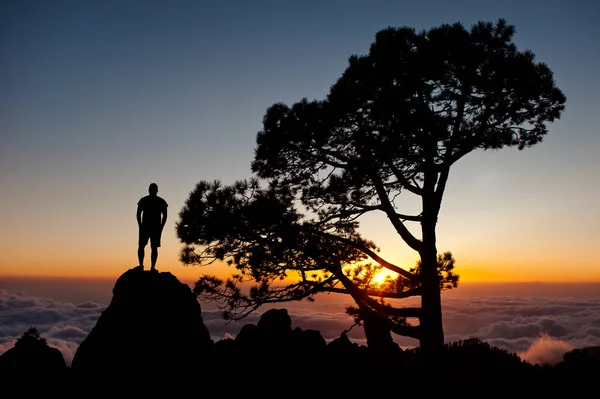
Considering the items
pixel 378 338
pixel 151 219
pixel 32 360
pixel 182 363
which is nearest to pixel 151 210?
pixel 151 219

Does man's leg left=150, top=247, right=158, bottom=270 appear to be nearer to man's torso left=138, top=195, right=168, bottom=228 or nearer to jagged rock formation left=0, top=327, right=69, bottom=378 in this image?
man's torso left=138, top=195, right=168, bottom=228

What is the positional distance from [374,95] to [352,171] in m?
2.23

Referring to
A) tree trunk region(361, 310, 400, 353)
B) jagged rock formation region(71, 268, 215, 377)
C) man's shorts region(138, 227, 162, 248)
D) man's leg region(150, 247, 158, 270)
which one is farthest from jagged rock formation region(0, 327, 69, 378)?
tree trunk region(361, 310, 400, 353)

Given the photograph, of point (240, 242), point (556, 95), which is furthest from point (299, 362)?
point (556, 95)

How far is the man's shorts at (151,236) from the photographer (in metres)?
11.6

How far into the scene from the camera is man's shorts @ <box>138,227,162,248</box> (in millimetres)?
11633

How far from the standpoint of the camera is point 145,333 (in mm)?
11773

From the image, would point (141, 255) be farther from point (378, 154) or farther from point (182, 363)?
point (378, 154)

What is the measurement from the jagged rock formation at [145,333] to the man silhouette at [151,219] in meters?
1.14

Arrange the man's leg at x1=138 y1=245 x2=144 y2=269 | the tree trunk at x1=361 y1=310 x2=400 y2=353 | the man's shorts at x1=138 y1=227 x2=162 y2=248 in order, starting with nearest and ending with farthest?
the man's shorts at x1=138 y1=227 x2=162 y2=248, the man's leg at x1=138 y1=245 x2=144 y2=269, the tree trunk at x1=361 y1=310 x2=400 y2=353

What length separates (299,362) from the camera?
621 inches

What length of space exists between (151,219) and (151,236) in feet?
1.55

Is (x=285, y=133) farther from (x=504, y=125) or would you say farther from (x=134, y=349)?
(x=134, y=349)

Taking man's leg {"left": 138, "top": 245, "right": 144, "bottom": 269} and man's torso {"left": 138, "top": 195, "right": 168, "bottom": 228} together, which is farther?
man's leg {"left": 138, "top": 245, "right": 144, "bottom": 269}
